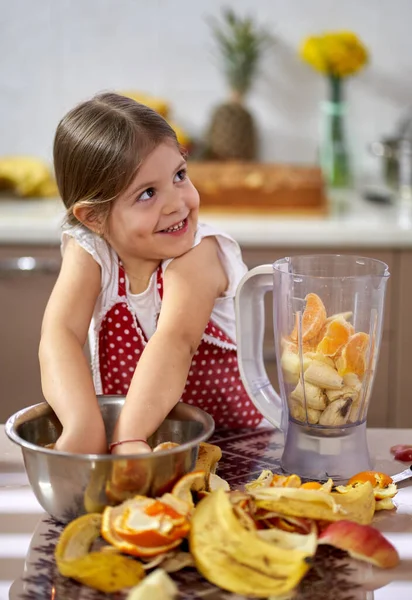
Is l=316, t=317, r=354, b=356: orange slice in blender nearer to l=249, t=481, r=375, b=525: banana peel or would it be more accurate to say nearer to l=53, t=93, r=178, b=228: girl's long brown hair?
l=249, t=481, r=375, b=525: banana peel

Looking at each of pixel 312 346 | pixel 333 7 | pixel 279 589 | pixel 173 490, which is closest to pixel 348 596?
pixel 279 589

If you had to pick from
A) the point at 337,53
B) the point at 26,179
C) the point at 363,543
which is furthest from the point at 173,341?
the point at 337,53

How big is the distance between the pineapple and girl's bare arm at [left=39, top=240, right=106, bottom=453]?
1.48 m

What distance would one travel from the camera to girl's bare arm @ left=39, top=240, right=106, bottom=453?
0.94 metres

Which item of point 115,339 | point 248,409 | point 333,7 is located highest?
point 333,7

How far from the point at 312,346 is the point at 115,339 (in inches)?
15.3

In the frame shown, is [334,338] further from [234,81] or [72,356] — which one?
[234,81]

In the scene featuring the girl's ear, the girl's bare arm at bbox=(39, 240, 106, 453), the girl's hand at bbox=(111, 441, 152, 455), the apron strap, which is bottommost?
the girl's hand at bbox=(111, 441, 152, 455)

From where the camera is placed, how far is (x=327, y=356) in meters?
0.94

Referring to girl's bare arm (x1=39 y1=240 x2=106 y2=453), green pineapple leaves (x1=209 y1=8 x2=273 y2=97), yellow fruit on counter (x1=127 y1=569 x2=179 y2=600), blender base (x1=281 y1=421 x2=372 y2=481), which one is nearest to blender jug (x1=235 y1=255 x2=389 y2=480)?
blender base (x1=281 y1=421 x2=372 y2=481)

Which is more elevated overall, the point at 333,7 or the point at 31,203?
the point at 333,7

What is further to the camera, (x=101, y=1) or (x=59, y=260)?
(x=101, y=1)

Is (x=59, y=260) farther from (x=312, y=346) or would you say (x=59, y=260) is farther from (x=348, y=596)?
(x=348, y=596)

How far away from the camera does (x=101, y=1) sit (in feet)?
8.80
